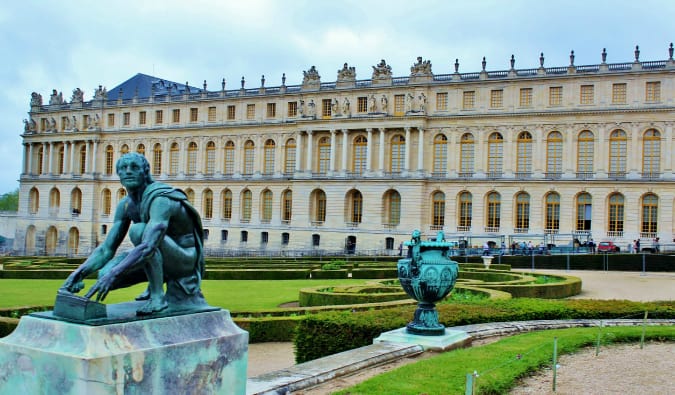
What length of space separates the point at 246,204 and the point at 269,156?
5.09m

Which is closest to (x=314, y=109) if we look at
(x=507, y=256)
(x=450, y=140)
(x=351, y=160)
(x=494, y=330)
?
(x=351, y=160)

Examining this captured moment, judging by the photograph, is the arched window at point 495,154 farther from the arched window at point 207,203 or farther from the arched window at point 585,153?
the arched window at point 207,203

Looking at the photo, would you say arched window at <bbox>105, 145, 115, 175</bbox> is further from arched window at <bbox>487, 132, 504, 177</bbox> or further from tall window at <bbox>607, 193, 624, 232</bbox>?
tall window at <bbox>607, 193, 624, 232</bbox>

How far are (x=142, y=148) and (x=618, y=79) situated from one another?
45270 millimetres

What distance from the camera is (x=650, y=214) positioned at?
48.8m

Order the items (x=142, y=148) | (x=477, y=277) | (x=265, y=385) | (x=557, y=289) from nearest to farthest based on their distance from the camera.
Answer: (x=265, y=385), (x=557, y=289), (x=477, y=277), (x=142, y=148)

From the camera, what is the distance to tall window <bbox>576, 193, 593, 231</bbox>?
166ft

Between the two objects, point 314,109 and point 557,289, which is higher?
point 314,109

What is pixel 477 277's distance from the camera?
29.2m

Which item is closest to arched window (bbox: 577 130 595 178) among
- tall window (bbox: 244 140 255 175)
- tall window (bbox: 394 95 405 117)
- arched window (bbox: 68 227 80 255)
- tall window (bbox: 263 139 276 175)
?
tall window (bbox: 394 95 405 117)

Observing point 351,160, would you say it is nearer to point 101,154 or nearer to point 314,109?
point 314,109

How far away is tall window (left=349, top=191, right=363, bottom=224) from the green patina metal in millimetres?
46969

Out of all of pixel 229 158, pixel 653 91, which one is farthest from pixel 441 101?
pixel 229 158

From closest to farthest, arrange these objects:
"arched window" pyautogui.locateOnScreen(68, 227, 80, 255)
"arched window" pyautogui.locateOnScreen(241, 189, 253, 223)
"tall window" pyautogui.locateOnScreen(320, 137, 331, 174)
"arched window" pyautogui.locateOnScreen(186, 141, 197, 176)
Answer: "tall window" pyautogui.locateOnScreen(320, 137, 331, 174), "arched window" pyautogui.locateOnScreen(241, 189, 253, 223), "arched window" pyautogui.locateOnScreen(186, 141, 197, 176), "arched window" pyautogui.locateOnScreen(68, 227, 80, 255)
